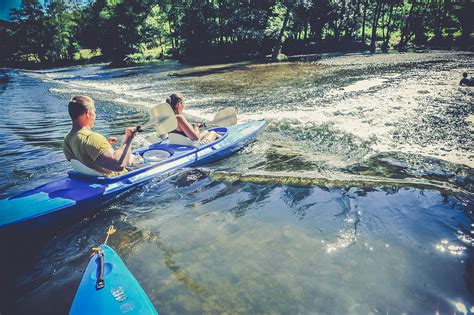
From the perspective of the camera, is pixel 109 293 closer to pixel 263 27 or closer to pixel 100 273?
pixel 100 273

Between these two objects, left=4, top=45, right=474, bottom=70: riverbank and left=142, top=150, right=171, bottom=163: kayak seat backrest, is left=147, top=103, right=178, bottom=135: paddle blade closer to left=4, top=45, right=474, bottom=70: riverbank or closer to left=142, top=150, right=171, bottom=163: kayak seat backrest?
left=142, top=150, right=171, bottom=163: kayak seat backrest

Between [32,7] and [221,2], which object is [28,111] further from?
[32,7]

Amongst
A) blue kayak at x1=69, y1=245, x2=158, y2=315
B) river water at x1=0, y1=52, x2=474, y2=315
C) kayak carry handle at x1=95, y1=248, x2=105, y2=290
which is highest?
kayak carry handle at x1=95, y1=248, x2=105, y2=290

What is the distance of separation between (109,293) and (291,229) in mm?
2244

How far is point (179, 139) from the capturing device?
592cm

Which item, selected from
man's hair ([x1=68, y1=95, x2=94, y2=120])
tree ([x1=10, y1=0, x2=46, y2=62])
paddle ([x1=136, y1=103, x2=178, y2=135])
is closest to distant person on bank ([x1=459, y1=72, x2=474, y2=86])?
paddle ([x1=136, y1=103, x2=178, y2=135])

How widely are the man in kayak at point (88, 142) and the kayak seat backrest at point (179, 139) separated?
1.74 m

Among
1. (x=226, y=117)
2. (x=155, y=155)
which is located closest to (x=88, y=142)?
(x=155, y=155)

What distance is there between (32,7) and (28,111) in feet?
178

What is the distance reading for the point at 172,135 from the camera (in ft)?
19.3

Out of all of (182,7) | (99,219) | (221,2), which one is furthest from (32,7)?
(99,219)

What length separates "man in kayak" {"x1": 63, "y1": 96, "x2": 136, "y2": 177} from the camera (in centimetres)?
372

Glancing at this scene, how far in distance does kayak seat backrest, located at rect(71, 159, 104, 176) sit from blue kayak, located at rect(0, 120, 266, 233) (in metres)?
0.06

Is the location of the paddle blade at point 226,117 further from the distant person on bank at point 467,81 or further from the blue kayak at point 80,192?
the distant person on bank at point 467,81
